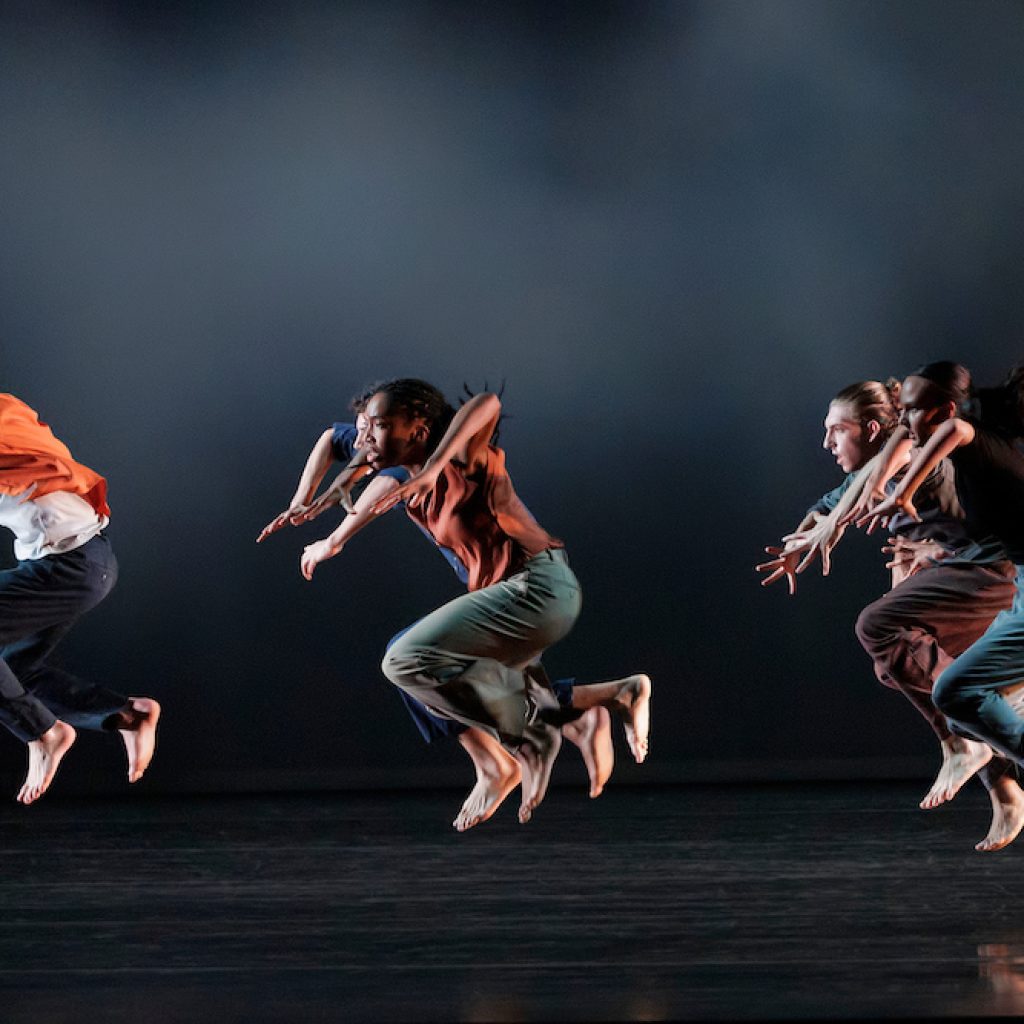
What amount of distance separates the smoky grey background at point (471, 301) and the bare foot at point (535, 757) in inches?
69.9

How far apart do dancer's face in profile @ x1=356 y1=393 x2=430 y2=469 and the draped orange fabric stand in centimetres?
91

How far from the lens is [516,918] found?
8.93 ft

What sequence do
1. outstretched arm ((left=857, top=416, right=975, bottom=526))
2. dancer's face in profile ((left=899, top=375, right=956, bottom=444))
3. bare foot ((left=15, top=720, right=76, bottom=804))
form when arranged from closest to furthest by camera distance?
outstretched arm ((left=857, top=416, right=975, bottom=526)), dancer's face in profile ((left=899, top=375, right=956, bottom=444)), bare foot ((left=15, top=720, right=76, bottom=804))

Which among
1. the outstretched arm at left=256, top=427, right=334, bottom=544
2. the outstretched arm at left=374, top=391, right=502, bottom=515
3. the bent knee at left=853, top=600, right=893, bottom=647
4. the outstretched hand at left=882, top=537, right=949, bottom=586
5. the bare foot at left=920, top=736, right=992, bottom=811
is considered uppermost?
the outstretched arm at left=374, top=391, right=502, bottom=515

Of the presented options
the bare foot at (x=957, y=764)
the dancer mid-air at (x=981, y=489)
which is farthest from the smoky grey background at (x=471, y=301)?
the dancer mid-air at (x=981, y=489)

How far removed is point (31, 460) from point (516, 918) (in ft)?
6.31

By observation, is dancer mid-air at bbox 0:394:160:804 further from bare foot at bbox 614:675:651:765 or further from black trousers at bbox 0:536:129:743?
bare foot at bbox 614:675:651:765

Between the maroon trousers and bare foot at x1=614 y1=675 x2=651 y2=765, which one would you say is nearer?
bare foot at x1=614 y1=675 x2=651 y2=765

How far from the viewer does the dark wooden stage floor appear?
6.91 ft

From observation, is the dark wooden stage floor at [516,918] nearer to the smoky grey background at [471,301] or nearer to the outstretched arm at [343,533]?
the outstretched arm at [343,533]

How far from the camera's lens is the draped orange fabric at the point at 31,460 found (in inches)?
150

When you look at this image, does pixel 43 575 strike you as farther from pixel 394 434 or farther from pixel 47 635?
pixel 394 434

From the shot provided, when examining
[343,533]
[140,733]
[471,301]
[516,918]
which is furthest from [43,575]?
[471,301]

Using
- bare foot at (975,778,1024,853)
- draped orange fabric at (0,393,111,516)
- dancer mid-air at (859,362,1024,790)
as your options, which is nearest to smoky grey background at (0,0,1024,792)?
draped orange fabric at (0,393,111,516)
